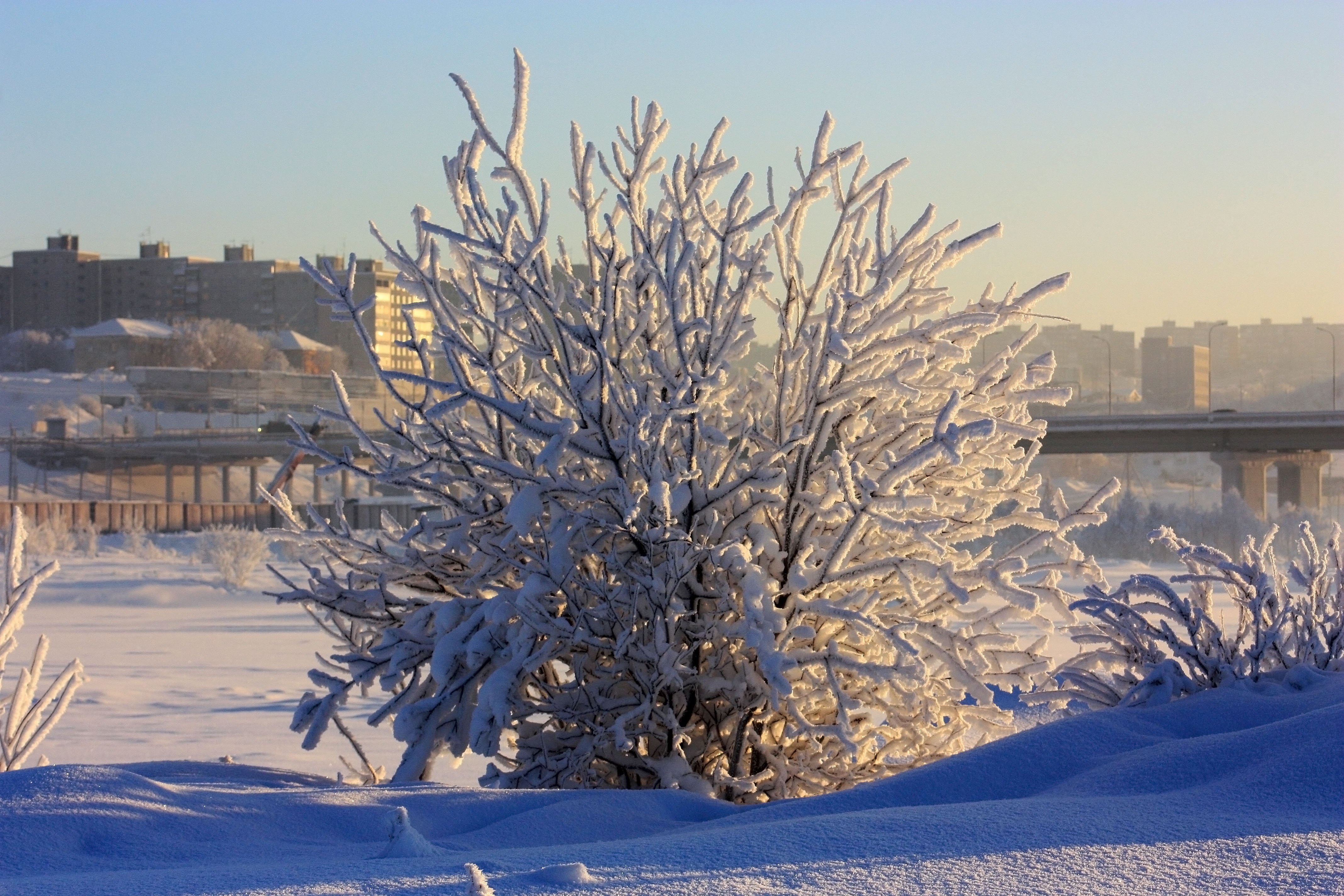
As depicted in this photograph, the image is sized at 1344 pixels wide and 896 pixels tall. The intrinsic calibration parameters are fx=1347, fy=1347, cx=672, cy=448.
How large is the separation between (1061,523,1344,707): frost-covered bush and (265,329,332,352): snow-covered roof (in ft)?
434

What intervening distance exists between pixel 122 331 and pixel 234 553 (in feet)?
367

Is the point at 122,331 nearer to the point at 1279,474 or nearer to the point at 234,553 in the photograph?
the point at 1279,474

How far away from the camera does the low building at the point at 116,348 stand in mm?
124250

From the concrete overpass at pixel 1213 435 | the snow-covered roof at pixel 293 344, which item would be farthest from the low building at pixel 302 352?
the concrete overpass at pixel 1213 435

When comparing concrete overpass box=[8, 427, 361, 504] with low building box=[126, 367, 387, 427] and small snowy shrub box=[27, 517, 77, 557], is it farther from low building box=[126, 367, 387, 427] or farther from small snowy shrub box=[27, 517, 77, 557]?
small snowy shrub box=[27, 517, 77, 557]

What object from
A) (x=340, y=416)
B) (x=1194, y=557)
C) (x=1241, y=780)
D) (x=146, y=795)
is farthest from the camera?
(x=340, y=416)

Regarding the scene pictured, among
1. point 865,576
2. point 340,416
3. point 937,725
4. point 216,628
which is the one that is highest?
Result: point 340,416

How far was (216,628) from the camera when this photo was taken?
52.8ft

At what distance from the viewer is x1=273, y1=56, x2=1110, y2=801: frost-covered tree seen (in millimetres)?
4656

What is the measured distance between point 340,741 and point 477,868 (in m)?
7.35

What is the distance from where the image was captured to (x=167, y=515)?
38.6 meters

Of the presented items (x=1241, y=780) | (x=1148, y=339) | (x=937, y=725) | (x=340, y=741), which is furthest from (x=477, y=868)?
(x=1148, y=339)

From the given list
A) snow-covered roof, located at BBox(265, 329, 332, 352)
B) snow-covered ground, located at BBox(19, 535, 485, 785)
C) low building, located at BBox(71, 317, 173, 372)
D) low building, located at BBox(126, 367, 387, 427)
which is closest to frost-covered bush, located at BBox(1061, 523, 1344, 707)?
snow-covered ground, located at BBox(19, 535, 485, 785)

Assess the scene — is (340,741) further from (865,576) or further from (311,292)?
(311,292)
